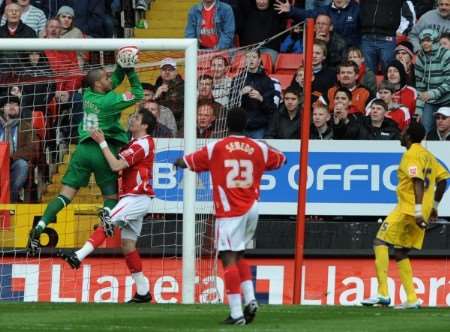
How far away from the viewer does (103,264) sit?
17688mm

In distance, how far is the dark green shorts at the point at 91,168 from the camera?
1592 cm

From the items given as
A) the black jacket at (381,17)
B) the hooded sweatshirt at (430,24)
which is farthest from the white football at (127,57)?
the hooded sweatshirt at (430,24)

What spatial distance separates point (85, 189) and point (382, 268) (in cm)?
411

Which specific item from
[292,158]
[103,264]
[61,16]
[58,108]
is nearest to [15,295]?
[103,264]

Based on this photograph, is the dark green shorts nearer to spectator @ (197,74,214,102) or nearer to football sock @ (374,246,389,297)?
spectator @ (197,74,214,102)

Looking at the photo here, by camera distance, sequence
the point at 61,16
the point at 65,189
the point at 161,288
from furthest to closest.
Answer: the point at 61,16 → the point at 161,288 → the point at 65,189

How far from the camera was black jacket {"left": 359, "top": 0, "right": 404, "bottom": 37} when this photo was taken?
20.6 m

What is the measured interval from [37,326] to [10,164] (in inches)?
213

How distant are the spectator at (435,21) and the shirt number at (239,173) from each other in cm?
782

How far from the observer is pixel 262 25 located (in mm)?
21297

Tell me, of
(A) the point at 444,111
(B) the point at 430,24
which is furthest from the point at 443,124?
(B) the point at 430,24

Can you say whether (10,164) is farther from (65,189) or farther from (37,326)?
(37,326)

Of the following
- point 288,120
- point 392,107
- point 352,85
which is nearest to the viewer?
point 288,120

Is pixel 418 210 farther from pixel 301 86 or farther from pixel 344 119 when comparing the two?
pixel 301 86
